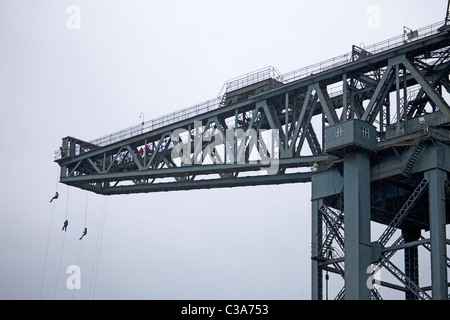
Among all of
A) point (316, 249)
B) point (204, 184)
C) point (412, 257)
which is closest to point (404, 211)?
point (316, 249)

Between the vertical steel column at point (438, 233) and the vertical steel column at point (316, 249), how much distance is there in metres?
9.70

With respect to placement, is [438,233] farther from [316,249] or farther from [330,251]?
[316,249]

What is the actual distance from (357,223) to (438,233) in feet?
18.4

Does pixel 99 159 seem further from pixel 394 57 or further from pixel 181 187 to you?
pixel 394 57

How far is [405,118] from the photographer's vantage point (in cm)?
6431

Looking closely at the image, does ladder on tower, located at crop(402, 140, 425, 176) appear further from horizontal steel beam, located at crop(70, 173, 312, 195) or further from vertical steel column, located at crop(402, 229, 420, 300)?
vertical steel column, located at crop(402, 229, 420, 300)

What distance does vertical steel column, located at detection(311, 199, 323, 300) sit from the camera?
64.8 metres

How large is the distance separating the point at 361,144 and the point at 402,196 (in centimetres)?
785

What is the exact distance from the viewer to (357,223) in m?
60.8

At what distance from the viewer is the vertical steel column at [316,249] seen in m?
64.8

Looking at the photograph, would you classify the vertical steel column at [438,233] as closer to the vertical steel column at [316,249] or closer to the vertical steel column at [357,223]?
the vertical steel column at [357,223]

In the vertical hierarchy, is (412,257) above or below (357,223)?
below

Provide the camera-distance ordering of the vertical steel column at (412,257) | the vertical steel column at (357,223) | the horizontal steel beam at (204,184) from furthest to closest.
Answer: the vertical steel column at (412,257) → the horizontal steel beam at (204,184) → the vertical steel column at (357,223)
